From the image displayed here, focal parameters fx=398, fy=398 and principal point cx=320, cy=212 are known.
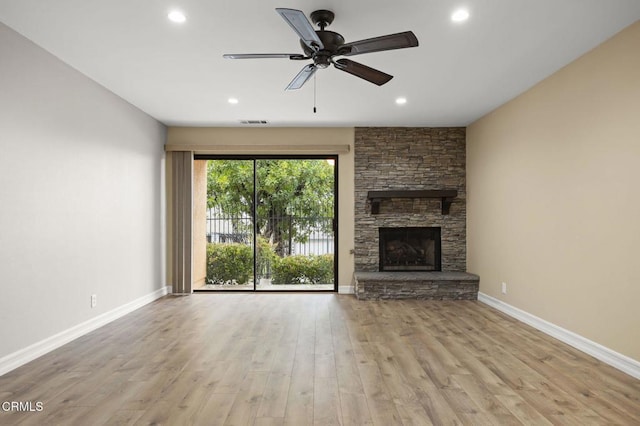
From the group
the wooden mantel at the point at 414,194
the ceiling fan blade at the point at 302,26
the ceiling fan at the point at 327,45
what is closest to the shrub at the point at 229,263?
the wooden mantel at the point at 414,194

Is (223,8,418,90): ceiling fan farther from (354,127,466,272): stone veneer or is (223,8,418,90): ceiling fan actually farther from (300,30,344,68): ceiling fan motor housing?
(354,127,466,272): stone veneer

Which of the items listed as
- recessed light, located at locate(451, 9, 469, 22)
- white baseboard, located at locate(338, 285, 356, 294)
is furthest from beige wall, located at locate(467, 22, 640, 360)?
white baseboard, located at locate(338, 285, 356, 294)

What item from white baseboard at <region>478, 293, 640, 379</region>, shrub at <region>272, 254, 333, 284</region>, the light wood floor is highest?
shrub at <region>272, 254, 333, 284</region>

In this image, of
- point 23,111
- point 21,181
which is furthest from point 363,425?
point 23,111

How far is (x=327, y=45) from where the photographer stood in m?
2.79

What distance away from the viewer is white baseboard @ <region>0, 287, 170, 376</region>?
3.03 m

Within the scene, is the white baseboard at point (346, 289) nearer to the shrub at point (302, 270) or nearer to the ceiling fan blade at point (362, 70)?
the shrub at point (302, 270)

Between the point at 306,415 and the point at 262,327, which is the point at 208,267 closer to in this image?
the point at 262,327

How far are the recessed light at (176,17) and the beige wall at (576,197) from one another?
3.34 m

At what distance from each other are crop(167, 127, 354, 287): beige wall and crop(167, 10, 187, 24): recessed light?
3302 mm

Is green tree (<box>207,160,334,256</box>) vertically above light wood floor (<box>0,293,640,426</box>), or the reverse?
green tree (<box>207,160,334,256</box>)

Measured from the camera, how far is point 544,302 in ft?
13.4

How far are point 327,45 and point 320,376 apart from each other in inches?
93.1

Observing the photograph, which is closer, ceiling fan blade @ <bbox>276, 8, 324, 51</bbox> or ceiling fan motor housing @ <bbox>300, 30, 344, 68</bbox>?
ceiling fan blade @ <bbox>276, 8, 324, 51</bbox>
